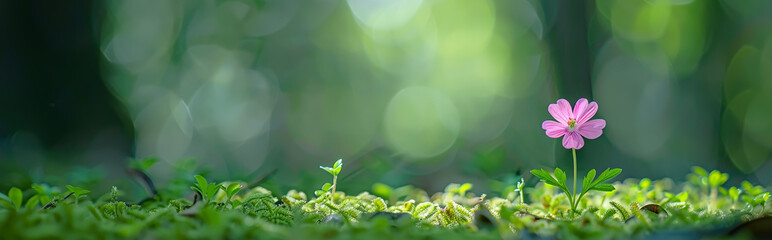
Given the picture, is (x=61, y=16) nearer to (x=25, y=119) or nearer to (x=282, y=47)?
(x=25, y=119)

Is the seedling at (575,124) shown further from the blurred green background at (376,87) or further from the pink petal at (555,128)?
the blurred green background at (376,87)

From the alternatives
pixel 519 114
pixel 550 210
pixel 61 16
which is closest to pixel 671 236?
pixel 550 210

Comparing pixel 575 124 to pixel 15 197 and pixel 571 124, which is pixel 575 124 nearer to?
pixel 571 124

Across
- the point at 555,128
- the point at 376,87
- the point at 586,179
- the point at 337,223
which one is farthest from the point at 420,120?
the point at 337,223

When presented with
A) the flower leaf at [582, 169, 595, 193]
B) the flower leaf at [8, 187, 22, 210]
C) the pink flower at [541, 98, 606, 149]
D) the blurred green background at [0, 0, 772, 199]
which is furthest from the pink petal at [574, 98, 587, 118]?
the flower leaf at [8, 187, 22, 210]

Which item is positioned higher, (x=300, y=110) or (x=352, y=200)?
(x=300, y=110)

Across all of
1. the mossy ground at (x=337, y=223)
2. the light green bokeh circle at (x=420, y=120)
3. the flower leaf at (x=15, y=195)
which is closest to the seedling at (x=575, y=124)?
the mossy ground at (x=337, y=223)
